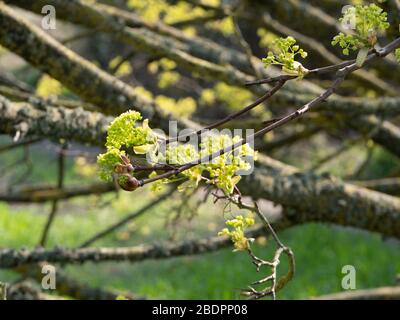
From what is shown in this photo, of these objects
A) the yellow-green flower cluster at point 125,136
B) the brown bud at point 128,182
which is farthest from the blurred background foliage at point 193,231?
the brown bud at point 128,182

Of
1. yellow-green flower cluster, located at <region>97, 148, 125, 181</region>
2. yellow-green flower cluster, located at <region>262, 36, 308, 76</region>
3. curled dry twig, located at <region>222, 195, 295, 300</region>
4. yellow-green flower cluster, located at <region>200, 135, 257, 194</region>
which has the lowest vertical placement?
curled dry twig, located at <region>222, 195, 295, 300</region>

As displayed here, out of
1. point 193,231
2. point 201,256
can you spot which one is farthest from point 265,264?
point 193,231

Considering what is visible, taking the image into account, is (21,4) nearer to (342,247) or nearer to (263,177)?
(263,177)

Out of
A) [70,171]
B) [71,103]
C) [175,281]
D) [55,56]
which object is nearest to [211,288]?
[175,281]

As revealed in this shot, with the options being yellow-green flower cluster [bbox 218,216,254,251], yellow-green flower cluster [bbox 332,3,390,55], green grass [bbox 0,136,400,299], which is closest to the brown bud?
yellow-green flower cluster [bbox 218,216,254,251]

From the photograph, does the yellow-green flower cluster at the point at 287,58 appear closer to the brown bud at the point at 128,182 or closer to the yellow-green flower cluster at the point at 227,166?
the yellow-green flower cluster at the point at 227,166

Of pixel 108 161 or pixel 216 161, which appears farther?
pixel 216 161

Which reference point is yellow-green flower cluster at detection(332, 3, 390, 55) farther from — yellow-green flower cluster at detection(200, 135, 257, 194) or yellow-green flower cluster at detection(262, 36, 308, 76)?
yellow-green flower cluster at detection(200, 135, 257, 194)

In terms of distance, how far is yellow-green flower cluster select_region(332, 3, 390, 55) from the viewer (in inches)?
47.2

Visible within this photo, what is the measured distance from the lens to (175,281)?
7027mm

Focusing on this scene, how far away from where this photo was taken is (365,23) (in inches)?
47.9

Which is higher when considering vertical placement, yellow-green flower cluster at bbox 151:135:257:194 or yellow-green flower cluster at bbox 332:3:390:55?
yellow-green flower cluster at bbox 332:3:390:55

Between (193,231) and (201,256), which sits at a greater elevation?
(193,231)

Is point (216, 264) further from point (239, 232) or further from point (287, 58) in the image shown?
point (287, 58)
